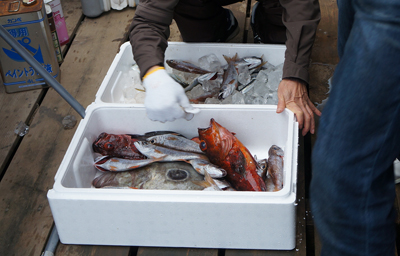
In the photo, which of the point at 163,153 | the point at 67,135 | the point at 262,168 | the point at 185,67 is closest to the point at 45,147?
the point at 67,135

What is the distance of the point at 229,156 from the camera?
145 centimetres

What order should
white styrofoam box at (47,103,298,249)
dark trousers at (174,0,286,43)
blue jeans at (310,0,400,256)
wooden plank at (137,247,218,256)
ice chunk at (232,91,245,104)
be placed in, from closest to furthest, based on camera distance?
blue jeans at (310,0,400,256) < white styrofoam box at (47,103,298,249) < wooden plank at (137,247,218,256) < ice chunk at (232,91,245,104) < dark trousers at (174,0,286,43)

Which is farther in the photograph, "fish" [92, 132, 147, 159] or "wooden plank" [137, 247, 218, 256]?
"fish" [92, 132, 147, 159]

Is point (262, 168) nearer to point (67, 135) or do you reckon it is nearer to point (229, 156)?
point (229, 156)

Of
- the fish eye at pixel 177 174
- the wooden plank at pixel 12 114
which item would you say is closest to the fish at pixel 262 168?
the fish eye at pixel 177 174

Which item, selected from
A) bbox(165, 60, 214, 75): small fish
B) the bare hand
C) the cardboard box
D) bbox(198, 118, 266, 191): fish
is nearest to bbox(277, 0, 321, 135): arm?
the bare hand

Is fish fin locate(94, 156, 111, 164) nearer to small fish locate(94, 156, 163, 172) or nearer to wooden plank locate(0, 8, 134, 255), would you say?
small fish locate(94, 156, 163, 172)

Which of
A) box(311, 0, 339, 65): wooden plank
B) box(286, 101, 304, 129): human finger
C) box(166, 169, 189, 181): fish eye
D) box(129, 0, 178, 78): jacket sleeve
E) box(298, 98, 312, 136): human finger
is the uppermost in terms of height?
box(129, 0, 178, 78): jacket sleeve

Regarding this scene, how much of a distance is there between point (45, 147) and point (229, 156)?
89 cm

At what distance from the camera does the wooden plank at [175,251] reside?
4.30ft

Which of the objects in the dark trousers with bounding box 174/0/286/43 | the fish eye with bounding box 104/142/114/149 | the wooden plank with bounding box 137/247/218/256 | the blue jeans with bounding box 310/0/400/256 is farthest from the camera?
the dark trousers with bounding box 174/0/286/43

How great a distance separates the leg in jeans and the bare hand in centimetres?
75

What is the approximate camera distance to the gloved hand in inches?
54.7

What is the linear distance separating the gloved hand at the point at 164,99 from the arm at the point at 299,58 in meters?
0.37
